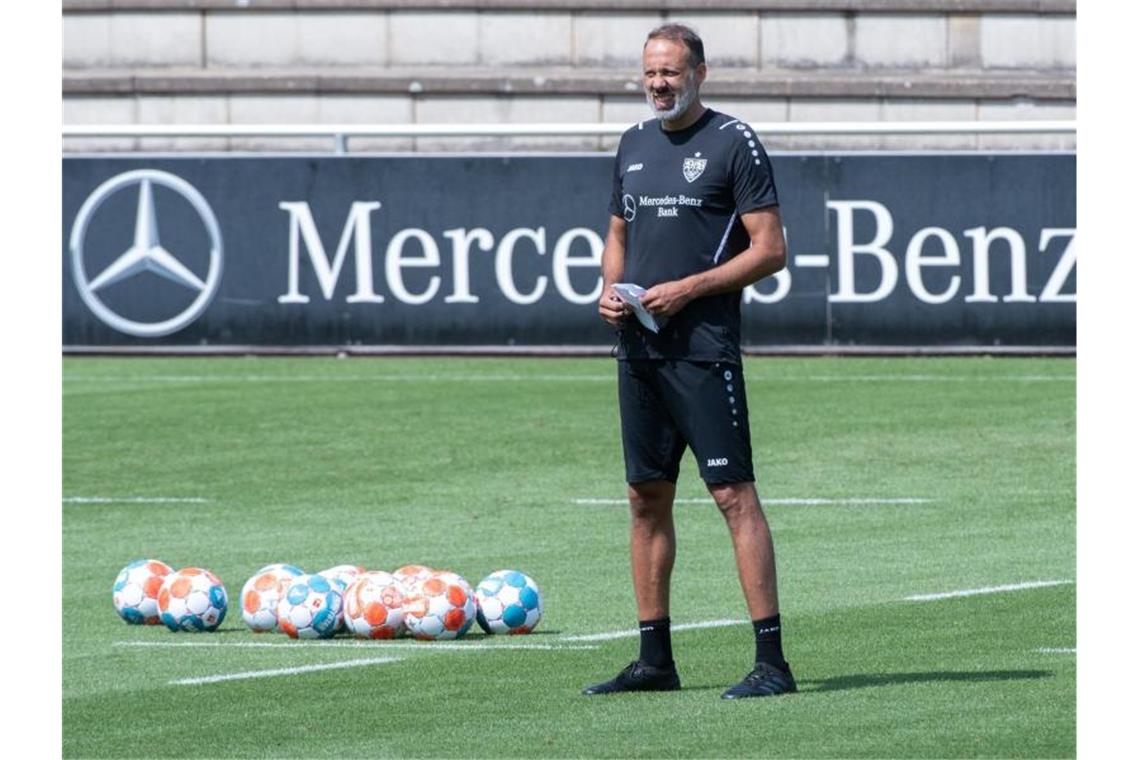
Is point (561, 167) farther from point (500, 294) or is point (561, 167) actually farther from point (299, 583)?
point (299, 583)

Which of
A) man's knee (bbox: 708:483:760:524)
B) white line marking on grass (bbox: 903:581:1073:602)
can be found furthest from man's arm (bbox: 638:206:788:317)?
white line marking on grass (bbox: 903:581:1073:602)

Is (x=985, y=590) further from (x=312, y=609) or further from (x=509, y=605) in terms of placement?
(x=312, y=609)

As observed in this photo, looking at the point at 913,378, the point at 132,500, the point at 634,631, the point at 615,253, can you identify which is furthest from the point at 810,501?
the point at 615,253

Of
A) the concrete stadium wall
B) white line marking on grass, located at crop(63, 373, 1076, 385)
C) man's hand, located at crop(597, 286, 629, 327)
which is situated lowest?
white line marking on grass, located at crop(63, 373, 1076, 385)

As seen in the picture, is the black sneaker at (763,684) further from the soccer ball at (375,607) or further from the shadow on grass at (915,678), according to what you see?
the soccer ball at (375,607)

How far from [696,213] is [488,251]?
14.7 m

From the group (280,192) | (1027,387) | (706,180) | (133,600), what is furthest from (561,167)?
(706,180)

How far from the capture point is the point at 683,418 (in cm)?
905

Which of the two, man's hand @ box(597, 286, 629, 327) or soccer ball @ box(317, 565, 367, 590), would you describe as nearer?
man's hand @ box(597, 286, 629, 327)

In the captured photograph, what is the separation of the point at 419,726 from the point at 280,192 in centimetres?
1601

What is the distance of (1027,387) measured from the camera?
21.0 meters

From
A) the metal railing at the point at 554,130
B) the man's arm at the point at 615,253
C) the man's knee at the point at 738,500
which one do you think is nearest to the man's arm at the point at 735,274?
the man's arm at the point at 615,253

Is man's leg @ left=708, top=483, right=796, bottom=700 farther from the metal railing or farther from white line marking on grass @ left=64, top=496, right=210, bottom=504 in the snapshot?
the metal railing

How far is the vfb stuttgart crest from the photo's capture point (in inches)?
352
